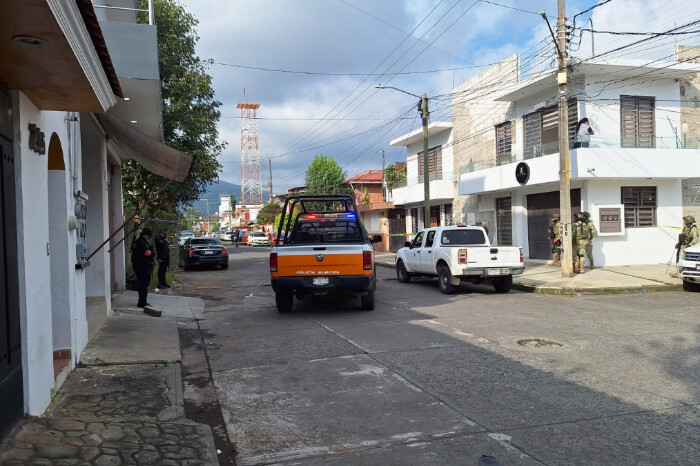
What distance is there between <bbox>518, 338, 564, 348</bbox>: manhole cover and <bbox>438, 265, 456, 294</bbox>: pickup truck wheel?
5541 millimetres

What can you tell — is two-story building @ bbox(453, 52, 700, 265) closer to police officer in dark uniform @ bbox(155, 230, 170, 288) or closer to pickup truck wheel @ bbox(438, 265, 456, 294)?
pickup truck wheel @ bbox(438, 265, 456, 294)

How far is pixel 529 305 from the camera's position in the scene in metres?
11.9

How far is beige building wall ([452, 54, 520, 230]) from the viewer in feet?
76.0

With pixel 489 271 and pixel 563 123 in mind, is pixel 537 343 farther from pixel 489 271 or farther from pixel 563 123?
pixel 563 123

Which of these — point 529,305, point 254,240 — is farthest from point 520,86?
point 254,240

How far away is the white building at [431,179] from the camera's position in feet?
92.4

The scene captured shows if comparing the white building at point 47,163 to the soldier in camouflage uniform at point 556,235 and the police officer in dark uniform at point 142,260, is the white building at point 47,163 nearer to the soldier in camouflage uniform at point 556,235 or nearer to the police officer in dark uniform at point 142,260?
the police officer in dark uniform at point 142,260

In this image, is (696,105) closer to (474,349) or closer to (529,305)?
(529,305)

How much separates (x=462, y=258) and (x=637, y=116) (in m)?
10.7

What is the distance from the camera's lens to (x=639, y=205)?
19750 millimetres

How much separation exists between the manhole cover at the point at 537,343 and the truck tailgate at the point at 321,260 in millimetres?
3511

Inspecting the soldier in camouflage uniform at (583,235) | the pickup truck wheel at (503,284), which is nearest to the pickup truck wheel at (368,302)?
the pickup truck wheel at (503,284)

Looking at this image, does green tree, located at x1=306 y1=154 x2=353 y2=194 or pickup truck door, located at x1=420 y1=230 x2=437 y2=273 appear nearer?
pickup truck door, located at x1=420 y1=230 x2=437 y2=273

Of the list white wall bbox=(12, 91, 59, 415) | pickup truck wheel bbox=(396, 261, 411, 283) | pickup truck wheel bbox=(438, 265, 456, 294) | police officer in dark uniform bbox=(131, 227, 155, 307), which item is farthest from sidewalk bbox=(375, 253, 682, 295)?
white wall bbox=(12, 91, 59, 415)
